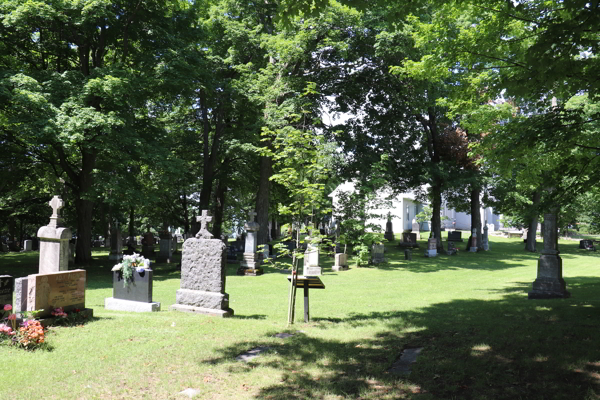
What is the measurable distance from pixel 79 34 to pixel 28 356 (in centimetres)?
1744

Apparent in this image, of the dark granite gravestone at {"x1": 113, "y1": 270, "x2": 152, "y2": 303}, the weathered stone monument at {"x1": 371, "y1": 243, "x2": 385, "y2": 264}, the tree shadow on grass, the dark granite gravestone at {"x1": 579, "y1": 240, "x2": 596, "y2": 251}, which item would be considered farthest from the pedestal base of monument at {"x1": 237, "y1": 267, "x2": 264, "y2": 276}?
the dark granite gravestone at {"x1": 579, "y1": 240, "x2": 596, "y2": 251}

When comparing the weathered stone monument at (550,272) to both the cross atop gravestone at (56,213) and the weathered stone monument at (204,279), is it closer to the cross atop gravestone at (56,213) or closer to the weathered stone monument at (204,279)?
the weathered stone monument at (204,279)

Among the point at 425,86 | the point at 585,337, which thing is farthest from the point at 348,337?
the point at 425,86

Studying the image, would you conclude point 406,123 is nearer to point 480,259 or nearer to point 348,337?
point 480,259

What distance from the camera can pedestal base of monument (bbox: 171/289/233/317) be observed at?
916cm

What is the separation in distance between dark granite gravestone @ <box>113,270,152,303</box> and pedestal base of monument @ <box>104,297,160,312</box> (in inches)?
3.2

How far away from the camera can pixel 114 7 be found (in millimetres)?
18844

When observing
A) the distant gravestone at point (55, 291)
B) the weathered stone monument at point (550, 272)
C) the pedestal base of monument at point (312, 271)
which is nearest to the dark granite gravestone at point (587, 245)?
the pedestal base of monument at point (312, 271)

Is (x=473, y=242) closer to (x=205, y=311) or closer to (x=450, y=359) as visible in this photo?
(x=205, y=311)

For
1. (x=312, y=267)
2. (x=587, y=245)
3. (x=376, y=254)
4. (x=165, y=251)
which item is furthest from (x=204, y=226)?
(x=587, y=245)

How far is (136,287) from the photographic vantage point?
984 centimetres

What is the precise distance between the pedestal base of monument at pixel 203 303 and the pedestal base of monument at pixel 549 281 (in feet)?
27.2

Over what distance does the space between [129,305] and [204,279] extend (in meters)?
1.99

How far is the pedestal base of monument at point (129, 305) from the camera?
376 inches
